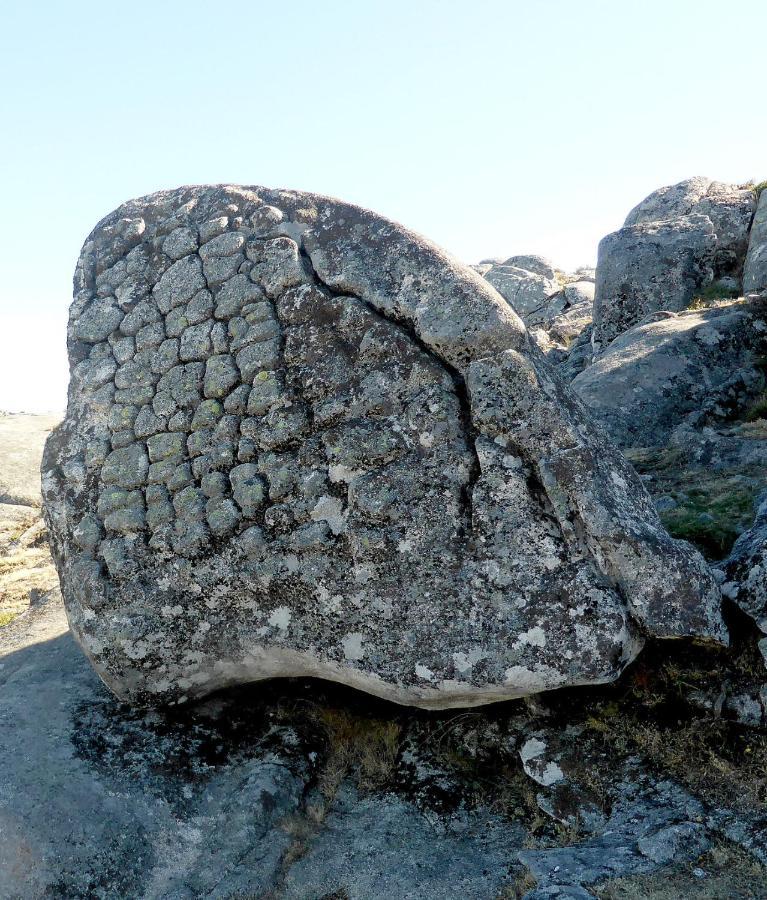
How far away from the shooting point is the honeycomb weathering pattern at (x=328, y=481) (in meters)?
5.09

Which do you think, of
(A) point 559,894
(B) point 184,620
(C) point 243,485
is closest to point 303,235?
(C) point 243,485

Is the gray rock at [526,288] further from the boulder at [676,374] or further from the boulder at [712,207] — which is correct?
the boulder at [676,374]

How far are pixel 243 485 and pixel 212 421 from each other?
1.94 ft

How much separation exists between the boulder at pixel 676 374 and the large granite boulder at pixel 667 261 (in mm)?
3326

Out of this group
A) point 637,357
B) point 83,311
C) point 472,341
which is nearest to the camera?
point 472,341

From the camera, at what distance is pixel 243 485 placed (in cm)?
587

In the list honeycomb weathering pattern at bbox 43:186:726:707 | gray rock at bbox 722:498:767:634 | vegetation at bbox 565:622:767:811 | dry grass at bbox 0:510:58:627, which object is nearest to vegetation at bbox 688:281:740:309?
gray rock at bbox 722:498:767:634

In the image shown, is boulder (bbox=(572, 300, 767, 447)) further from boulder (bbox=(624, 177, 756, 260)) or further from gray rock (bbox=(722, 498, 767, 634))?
gray rock (bbox=(722, 498, 767, 634))

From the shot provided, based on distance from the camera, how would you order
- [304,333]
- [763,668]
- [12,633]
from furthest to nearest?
[12,633]
[304,333]
[763,668]

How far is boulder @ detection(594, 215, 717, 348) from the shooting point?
1606cm

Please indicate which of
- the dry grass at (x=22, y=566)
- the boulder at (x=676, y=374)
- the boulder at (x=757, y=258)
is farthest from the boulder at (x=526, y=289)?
the dry grass at (x=22, y=566)

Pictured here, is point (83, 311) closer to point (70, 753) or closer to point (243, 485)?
point (243, 485)

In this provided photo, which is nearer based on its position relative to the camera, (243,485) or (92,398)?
(243,485)

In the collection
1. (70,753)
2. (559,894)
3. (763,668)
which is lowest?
(70,753)
